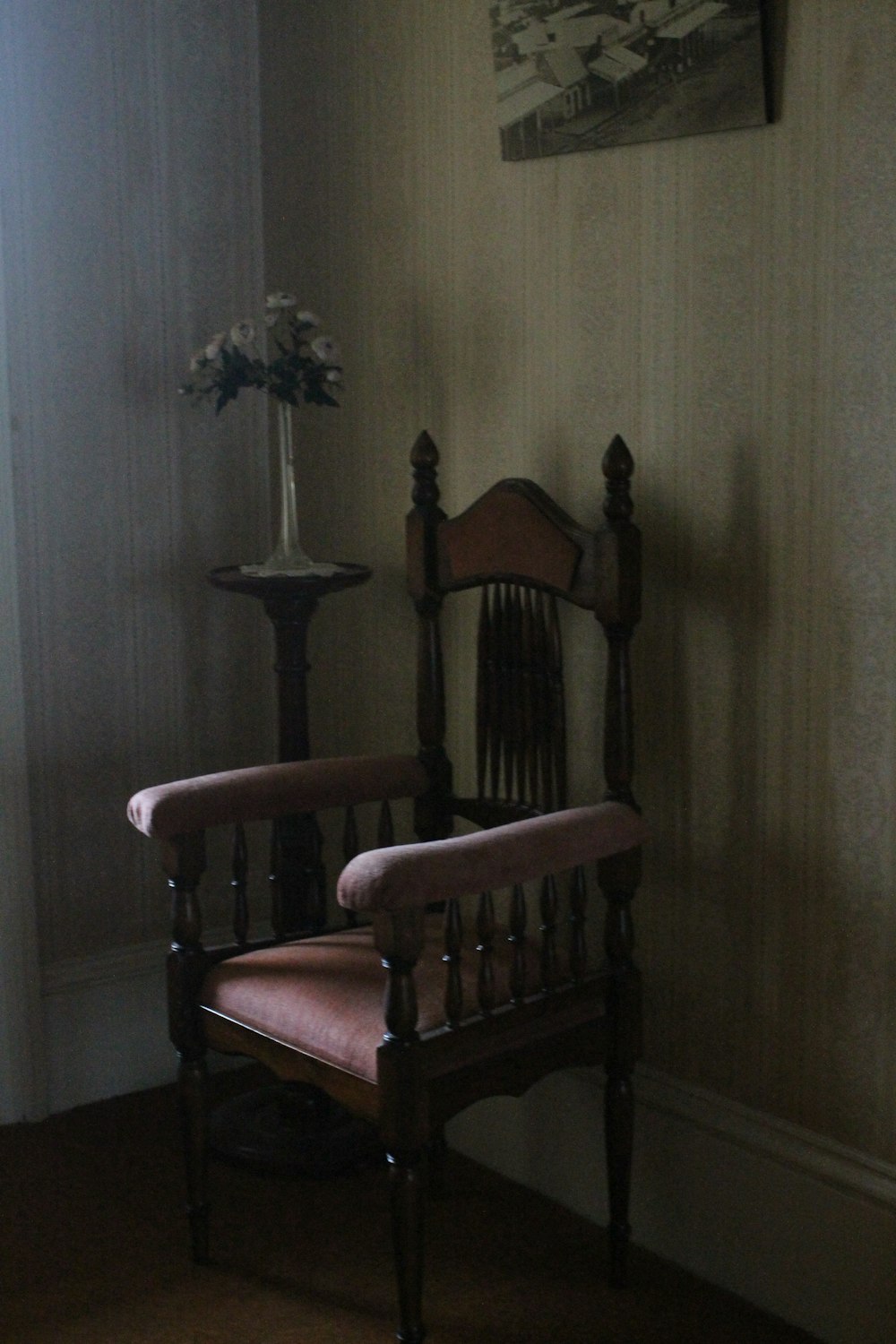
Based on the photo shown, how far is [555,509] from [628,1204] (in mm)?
1093

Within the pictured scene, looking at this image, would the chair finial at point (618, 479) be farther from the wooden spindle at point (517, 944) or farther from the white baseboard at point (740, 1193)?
the white baseboard at point (740, 1193)

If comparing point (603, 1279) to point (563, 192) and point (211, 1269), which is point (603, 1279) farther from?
point (563, 192)

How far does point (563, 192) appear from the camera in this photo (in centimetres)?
245

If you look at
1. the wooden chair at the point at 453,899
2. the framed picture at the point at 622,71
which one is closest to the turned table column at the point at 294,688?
the wooden chair at the point at 453,899

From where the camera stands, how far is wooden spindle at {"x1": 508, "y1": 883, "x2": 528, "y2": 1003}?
210 cm

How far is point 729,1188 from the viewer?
2322 mm

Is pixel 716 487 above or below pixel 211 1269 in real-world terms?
above

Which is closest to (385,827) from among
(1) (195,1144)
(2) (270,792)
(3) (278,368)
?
(2) (270,792)

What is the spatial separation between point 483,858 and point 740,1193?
74 cm

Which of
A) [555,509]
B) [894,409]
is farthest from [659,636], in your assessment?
[894,409]

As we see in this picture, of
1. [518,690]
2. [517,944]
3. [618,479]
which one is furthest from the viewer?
[518,690]

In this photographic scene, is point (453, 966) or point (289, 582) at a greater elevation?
point (289, 582)

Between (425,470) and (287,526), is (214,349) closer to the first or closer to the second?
(287,526)

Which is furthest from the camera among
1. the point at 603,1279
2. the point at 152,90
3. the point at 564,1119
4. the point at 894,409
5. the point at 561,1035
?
the point at 152,90
